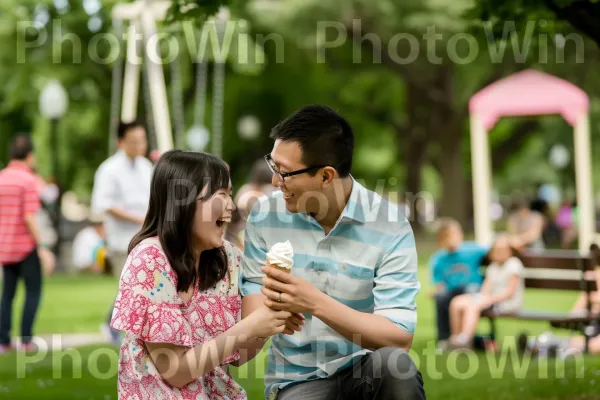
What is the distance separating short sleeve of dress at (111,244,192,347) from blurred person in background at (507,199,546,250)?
33.2ft

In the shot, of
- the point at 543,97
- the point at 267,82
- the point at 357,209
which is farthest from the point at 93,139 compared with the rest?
the point at 357,209

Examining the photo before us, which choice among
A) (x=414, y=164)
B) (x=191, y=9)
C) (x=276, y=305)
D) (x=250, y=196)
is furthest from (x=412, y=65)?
(x=276, y=305)

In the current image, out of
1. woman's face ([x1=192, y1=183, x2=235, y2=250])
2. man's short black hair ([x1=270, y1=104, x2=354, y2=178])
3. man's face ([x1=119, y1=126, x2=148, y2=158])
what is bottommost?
woman's face ([x1=192, y1=183, x2=235, y2=250])

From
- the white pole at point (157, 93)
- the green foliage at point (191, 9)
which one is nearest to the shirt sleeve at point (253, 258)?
the green foliage at point (191, 9)

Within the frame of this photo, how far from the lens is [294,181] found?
367cm

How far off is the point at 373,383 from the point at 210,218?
32.0 inches

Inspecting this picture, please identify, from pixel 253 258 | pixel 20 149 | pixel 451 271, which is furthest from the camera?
pixel 451 271

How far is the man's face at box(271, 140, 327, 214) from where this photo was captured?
366cm

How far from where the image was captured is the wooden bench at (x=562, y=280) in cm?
866

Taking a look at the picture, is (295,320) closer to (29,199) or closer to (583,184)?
(29,199)

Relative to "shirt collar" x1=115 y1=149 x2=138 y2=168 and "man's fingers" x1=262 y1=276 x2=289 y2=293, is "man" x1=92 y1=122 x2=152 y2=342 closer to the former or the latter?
"shirt collar" x1=115 y1=149 x2=138 y2=168

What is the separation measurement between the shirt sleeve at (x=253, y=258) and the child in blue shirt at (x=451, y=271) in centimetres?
611

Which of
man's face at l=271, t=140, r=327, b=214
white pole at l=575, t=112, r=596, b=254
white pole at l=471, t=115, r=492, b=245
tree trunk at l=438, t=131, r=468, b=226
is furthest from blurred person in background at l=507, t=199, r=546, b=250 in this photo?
tree trunk at l=438, t=131, r=468, b=226

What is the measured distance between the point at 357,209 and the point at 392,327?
0.47 meters
